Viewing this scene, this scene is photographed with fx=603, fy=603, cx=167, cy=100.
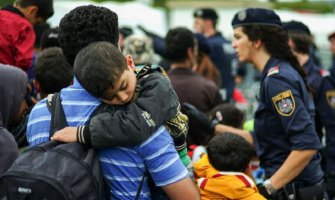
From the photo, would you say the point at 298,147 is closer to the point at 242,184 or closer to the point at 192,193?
the point at 242,184

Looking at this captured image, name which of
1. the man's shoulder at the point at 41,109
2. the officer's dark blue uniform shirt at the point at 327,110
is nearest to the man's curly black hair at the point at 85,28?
the man's shoulder at the point at 41,109

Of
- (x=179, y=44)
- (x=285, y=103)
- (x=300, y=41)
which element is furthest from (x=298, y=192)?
(x=300, y=41)

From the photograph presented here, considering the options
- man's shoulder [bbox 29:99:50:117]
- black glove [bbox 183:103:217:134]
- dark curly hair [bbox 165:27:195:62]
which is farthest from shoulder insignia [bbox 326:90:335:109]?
man's shoulder [bbox 29:99:50:117]

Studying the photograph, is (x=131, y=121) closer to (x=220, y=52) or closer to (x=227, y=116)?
(x=227, y=116)

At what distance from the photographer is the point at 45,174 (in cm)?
222

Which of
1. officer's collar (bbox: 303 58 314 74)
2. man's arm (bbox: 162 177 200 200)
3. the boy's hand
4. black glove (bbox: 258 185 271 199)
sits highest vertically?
the boy's hand

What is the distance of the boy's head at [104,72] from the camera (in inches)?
89.9

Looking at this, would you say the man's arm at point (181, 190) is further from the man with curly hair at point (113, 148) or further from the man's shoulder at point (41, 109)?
the man's shoulder at point (41, 109)

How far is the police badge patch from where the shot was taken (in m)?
3.57

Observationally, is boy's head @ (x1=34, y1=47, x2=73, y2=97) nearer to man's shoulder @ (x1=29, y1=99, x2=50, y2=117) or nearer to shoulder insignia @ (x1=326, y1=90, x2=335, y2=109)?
man's shoulder @ (x1=29, y1=99, x2=50, y2=117)

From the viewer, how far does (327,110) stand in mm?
5148

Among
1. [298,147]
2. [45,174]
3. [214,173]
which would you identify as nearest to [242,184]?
[214,173]

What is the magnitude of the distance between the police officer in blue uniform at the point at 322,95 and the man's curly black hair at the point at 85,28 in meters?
2.58

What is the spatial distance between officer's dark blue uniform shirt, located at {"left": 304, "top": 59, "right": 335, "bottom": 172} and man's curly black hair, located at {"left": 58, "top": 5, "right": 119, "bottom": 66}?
3.05m
